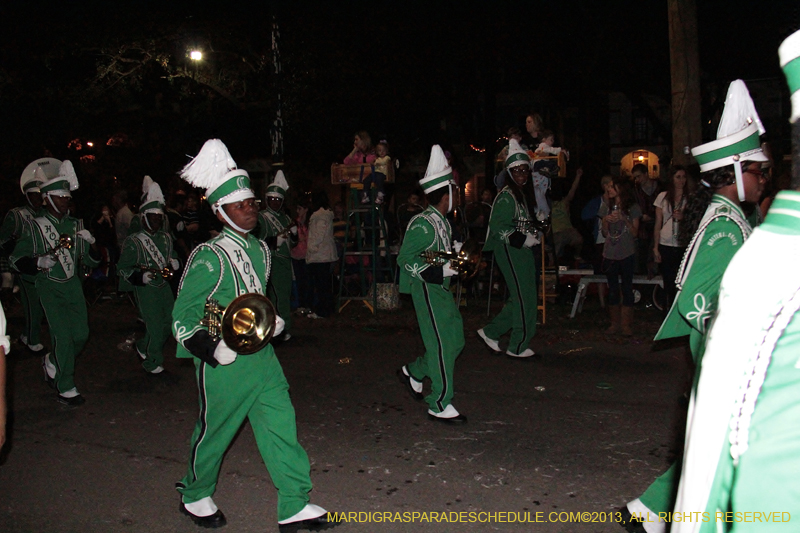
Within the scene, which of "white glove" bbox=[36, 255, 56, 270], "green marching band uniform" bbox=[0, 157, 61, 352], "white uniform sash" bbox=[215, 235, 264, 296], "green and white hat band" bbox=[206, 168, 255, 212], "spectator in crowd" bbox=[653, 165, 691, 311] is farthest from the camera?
"spectator in crowd" bbox=[653, 165, 691, 311]

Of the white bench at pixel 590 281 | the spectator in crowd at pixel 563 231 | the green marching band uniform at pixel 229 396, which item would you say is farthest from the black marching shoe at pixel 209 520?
the spectator in crowd at pixel 563 231

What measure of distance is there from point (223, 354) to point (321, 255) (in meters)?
8.19

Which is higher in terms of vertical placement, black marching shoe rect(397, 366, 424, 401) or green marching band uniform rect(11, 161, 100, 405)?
green marching band uniform rect(11, 161, 100, 405)

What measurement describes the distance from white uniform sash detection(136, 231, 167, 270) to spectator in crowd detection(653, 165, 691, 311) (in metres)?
5.75

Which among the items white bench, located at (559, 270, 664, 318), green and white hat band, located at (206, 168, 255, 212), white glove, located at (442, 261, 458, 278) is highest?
green and white hat band, located at (206, 168, 255, 212)

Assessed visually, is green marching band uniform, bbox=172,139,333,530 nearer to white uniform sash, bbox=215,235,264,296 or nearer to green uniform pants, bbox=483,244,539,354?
white uniform sash, bbox=215,235,264,296

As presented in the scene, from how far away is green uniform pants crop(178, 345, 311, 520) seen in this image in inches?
157

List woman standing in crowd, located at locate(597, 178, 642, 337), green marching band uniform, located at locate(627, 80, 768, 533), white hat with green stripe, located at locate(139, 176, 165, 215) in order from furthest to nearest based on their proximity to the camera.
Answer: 1. woman standing in crowd, located at locate(597, 178, 642, 337)
2. white hat with green stripe, located at locate(139, 176, 165, 215)
3. green marching band uniform, located at locate(627, 80, 768, 533)

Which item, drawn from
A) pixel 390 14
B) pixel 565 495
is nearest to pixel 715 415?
pixel 565 495

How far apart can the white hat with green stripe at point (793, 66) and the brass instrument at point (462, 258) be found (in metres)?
4.50

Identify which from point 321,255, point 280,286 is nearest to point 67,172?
point 280,286

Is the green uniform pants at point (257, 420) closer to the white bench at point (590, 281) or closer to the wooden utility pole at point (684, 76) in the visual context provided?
the white bench at point (590, 281)

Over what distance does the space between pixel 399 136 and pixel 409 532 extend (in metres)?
17.1

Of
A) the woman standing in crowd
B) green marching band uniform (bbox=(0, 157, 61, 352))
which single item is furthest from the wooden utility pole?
green marching band uniform (bbox=(0, 157, 61, 352))
